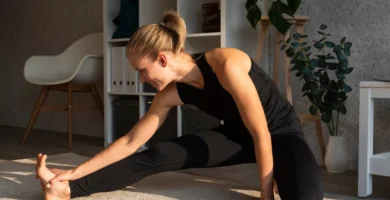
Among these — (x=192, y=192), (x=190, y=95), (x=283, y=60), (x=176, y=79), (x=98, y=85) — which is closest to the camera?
(x=176, y=79)

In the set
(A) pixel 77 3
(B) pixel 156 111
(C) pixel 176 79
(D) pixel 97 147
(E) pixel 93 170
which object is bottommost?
(D) pixel 97 147

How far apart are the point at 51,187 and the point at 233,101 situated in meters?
0.69

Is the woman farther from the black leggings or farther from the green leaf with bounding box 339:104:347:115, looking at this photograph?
the green leaf with bounding box 339:104:347:115

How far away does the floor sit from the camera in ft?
7.69

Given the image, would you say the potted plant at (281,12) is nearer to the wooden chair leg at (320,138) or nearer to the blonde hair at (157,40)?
the wooden chair leg at (320,138)

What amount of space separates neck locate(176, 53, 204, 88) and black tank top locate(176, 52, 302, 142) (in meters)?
0.02

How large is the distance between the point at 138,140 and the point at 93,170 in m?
0.19

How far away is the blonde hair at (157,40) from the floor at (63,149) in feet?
3.31

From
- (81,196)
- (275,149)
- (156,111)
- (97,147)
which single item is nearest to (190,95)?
(156,111)

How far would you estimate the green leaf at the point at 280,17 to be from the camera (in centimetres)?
275

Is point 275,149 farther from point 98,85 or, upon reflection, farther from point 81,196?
point 98,85

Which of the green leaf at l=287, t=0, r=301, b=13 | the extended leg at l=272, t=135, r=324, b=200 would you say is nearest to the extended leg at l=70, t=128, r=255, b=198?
the extended leg at l=272, t=135, r=324, b=200

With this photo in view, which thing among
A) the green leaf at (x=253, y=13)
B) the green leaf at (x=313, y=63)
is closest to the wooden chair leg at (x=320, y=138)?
the green leaf at (x=313, y=63)

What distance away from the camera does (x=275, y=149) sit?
73.3 inches
